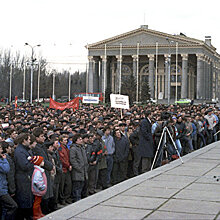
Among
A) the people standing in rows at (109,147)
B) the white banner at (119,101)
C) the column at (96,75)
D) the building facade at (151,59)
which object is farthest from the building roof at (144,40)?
the people standing in rows at (109,147)

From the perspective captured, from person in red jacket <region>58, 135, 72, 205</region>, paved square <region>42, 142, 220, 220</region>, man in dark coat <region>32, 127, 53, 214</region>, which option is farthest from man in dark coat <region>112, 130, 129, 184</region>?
man in dark coat <region>32, 127, 53, 214</region>

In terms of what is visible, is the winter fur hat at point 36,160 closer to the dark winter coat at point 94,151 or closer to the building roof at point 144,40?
the dark winter coat at point 94,151

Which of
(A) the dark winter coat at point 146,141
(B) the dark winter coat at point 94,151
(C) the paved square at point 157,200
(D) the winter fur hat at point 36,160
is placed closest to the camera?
(C) the paved square at point 157,200

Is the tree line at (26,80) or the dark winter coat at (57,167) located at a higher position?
the tree line at (26,80)

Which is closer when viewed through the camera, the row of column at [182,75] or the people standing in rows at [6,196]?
the people standing in rows at [6,196]

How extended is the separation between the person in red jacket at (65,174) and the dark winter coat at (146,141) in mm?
3323

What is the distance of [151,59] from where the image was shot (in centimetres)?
8925

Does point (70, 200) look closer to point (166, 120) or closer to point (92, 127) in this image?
point (92, 127)

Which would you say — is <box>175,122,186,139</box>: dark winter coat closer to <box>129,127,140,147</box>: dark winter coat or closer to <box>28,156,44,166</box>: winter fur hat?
<box>129,127,140,147</box>: dark winter coat

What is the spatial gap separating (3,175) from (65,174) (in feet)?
9.14

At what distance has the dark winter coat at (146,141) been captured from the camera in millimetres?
13995

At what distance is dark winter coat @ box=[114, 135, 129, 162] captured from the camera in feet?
45.1

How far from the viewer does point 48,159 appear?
31.4 feet

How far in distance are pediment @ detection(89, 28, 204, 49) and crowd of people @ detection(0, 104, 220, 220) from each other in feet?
228
